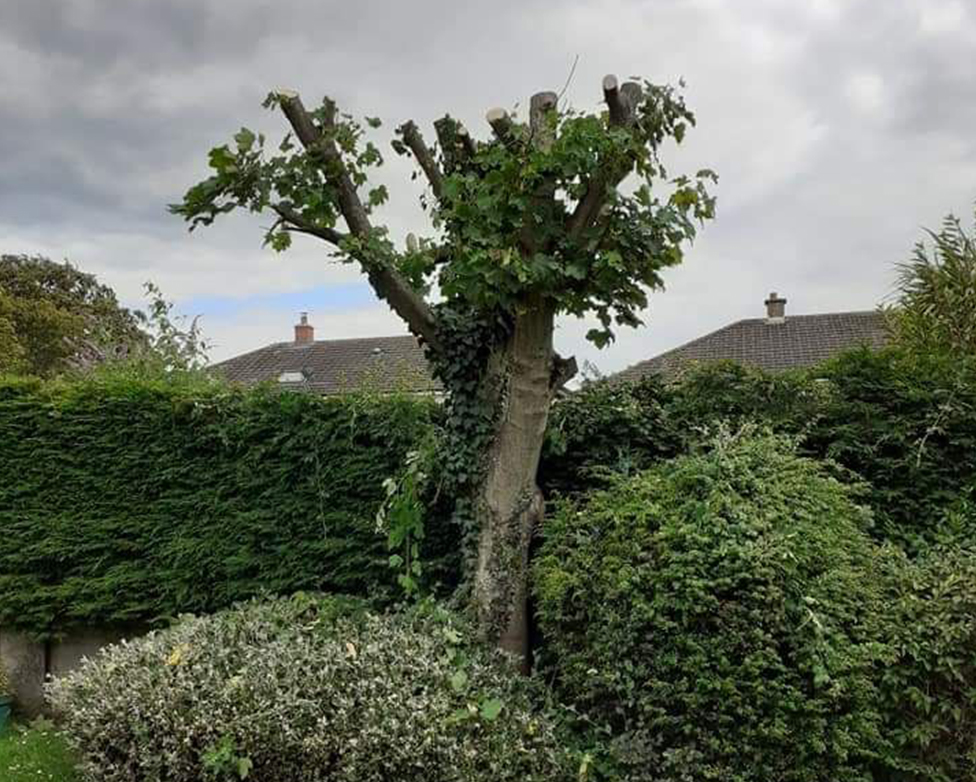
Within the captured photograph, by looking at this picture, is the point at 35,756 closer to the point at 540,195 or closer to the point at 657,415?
the point at 657,415

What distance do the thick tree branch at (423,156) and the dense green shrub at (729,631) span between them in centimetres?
224

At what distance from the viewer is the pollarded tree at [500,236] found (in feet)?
12.8

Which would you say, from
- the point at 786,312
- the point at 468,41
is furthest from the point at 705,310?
the point at 786,312

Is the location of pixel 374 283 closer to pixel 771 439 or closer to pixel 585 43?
pixel 585 43

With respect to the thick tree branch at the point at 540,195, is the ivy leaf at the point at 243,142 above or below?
above

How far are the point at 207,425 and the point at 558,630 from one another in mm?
3060

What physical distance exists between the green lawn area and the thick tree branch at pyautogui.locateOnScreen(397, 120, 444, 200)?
387 cm

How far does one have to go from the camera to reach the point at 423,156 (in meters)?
4.70

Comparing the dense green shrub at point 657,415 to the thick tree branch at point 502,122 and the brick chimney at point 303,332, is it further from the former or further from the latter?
the brick chimney at point 303,332

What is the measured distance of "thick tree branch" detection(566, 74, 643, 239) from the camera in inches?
156

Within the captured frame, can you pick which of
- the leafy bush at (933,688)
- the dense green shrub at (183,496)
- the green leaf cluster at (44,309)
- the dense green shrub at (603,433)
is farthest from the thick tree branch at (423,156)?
the green leaf cluster at (44,309)

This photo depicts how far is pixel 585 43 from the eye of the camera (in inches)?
181

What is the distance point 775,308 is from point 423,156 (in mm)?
13992

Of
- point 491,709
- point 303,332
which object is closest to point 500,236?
point 491,709
